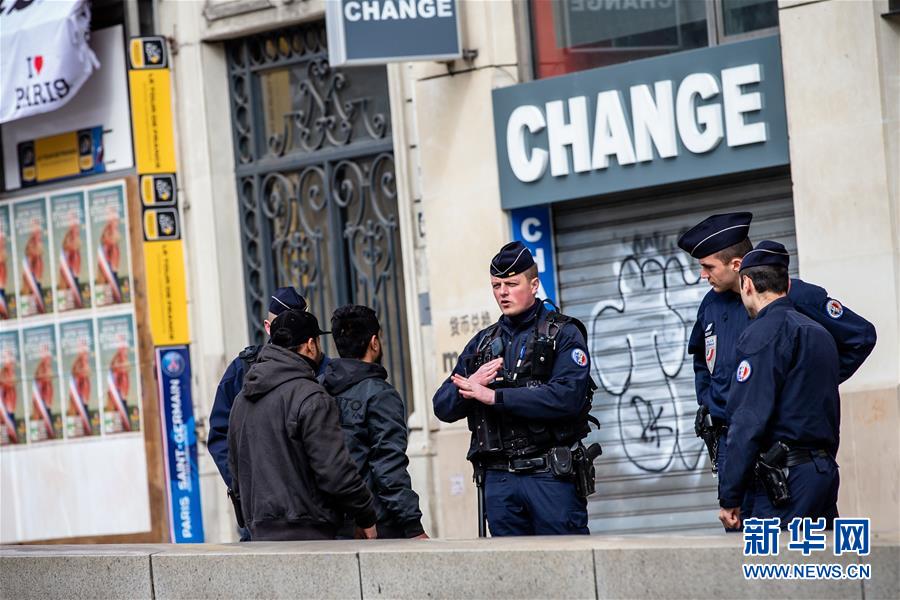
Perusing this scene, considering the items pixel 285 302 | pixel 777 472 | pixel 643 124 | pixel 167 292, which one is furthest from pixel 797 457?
pixel 167 292

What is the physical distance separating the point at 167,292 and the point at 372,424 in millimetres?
5668

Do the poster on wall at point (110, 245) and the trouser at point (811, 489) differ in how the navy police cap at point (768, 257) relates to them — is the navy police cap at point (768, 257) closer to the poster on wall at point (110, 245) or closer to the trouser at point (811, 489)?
the trouser at point (811, 489)

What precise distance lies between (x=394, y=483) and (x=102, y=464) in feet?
21.4

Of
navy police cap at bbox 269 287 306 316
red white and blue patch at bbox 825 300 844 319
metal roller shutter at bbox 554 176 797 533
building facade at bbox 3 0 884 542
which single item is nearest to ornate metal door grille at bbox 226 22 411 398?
building facade at bbox 3 0 884 542

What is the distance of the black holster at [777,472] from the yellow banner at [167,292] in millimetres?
7158

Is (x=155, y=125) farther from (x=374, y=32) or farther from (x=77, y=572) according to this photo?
(x=77, y=572)

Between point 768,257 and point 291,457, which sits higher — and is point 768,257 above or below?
above

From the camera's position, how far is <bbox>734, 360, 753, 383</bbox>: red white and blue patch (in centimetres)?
583

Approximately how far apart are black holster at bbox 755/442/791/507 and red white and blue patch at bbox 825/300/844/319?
84 cm

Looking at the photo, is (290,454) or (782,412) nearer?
(782,412)

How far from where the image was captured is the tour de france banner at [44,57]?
12289mm

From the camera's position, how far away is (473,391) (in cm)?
681

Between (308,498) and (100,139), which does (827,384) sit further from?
(100,139)

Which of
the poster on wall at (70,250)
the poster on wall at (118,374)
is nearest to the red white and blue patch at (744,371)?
the poster on wall at (118,374)
